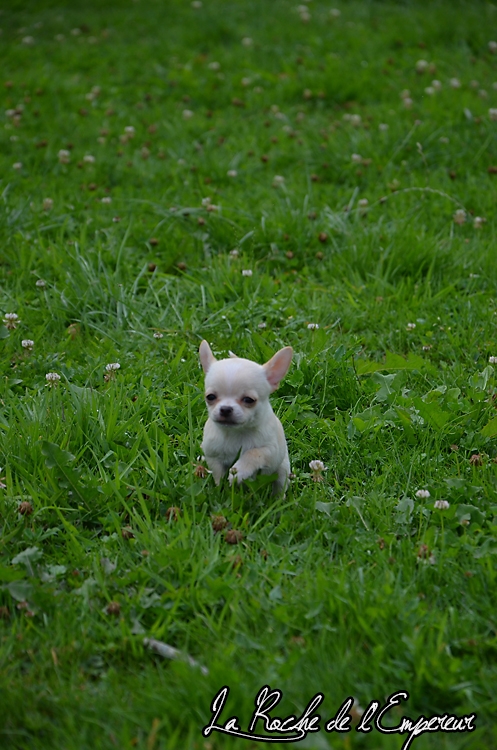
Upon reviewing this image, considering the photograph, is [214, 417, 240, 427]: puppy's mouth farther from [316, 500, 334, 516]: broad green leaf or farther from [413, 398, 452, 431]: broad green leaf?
[413, 398, 452, 431]: broad green leaf

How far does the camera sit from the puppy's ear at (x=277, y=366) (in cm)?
328

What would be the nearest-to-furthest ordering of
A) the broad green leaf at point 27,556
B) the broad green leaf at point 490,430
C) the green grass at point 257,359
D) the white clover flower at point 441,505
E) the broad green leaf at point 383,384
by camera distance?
the green grass at point 257,359, the broad green leaf at point 27,556, the white clover flower at point 441,505, the broad green leaf at point 490,430, the broad green leaf at point 383,384

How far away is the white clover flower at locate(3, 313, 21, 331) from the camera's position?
187 inches

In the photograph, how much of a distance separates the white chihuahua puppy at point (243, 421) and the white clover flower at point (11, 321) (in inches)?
74.0

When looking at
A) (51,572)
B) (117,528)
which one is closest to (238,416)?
(117,528)

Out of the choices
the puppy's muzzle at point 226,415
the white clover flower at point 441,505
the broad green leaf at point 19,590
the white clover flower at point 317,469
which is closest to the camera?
the broad green leaf at point 19,590

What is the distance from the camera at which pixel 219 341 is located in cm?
473

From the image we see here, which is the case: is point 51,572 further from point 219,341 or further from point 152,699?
point 219,341

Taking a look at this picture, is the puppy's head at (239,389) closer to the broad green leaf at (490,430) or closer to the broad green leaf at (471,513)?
the broad green leaf at (471,513)

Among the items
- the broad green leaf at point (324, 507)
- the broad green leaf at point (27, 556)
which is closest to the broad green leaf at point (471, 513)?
the broad green leaf at point (324, 507)

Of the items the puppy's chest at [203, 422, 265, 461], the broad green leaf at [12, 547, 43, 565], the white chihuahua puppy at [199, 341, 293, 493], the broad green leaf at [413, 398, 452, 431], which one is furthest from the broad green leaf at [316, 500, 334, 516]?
the broad green leaf at [12, 547, 43, 565]

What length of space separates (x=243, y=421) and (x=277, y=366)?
33cm

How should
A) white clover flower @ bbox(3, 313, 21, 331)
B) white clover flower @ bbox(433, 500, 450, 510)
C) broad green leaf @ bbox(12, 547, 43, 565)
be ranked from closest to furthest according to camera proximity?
broad green leaf @ bbox(12, 547, 43, 565) < white clover flower @ bbox(433, 500, 450, 510) < white clover flower @ bbox(3, 313, 21, 331)

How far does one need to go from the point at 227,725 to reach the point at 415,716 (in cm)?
59
